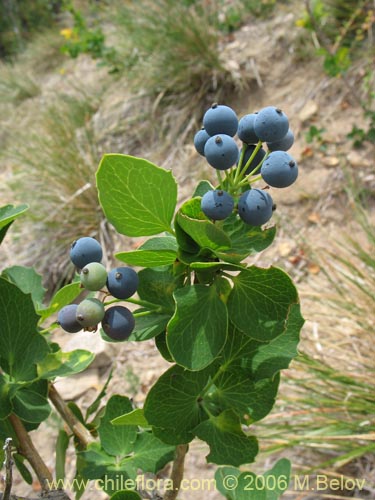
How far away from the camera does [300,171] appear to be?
289cm

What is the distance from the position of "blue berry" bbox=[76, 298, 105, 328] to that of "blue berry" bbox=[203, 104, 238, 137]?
241 millimetres

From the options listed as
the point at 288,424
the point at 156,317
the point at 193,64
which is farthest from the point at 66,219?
the point at 156,317

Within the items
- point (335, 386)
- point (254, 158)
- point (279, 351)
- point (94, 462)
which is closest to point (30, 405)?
point (94, 462)

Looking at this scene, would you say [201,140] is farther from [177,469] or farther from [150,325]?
[177,469]

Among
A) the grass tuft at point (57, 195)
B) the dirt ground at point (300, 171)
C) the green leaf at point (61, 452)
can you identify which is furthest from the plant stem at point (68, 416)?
the grass tuft at point (57, 195)

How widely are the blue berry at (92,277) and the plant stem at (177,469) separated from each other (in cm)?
32

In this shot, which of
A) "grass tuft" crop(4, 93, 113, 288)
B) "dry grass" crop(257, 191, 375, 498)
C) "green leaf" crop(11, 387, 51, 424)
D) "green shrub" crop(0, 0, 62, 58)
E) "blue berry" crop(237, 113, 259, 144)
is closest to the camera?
"blue berry" crop(237, 113, 259, 144)

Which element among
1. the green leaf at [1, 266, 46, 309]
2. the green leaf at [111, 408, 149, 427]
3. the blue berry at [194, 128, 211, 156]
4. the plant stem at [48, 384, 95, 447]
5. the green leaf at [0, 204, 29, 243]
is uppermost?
the blue berry at [194, 128, 211, 156]

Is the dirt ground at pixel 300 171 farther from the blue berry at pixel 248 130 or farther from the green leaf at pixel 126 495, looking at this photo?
the blue berry at pixel 248 130

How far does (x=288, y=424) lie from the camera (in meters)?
1.73

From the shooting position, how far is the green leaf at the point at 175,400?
2.08ft

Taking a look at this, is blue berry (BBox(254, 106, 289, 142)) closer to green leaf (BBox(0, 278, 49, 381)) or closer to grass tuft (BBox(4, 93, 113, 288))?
green leaf (BBox(0, 278, 49, 381))

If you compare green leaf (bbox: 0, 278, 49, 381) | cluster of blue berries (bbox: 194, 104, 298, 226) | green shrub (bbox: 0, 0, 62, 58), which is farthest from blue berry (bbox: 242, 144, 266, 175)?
green shrub (bbox: 0, 0, 62, 58)

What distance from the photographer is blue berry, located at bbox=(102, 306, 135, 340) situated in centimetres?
54
